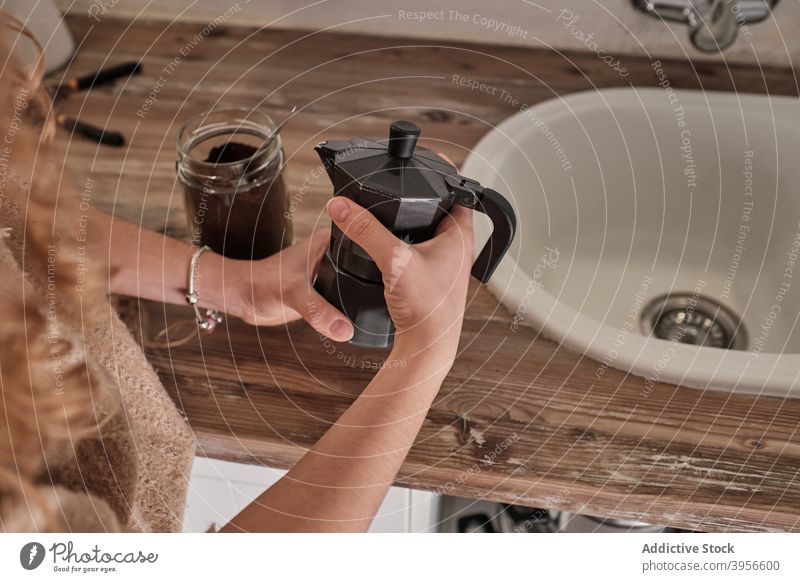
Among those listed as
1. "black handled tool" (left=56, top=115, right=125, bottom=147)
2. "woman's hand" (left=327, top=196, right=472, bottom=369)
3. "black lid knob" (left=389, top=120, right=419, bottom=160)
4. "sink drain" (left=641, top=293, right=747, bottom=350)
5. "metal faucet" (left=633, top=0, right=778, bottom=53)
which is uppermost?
"metal faucet" (left=633, top=0, right=778, bottom=53)

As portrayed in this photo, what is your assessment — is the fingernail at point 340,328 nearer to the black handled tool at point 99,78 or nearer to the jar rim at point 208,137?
the jar rim at point 208,137

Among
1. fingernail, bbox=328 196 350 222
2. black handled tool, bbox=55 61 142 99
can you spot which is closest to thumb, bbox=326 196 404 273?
fingernail, bbox=328 196 350 222

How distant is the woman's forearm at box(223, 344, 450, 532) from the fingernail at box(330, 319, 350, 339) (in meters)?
0.05

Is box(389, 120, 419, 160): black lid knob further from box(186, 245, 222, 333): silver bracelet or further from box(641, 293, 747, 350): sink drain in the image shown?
box(641, 293, 747, 350): sink drain

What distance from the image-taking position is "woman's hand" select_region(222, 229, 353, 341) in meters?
0.48

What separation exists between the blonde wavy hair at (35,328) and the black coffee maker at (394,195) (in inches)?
7.9

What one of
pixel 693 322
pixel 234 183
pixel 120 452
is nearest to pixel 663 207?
pixel 693 322

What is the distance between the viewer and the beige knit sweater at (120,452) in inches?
14.8

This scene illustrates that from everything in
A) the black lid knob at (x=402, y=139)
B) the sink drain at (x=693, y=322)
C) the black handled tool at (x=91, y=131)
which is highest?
the black handled tool at (x=91, y=131)

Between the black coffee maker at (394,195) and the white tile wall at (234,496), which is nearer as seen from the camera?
the black coffee maker at (394,195)

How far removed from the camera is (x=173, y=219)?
22.8 inches

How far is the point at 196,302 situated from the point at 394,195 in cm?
24

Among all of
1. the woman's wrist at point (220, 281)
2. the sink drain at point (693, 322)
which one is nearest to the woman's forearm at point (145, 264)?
the woman's wrist at point (220, 281)

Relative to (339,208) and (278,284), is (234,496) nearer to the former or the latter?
(278,284)
